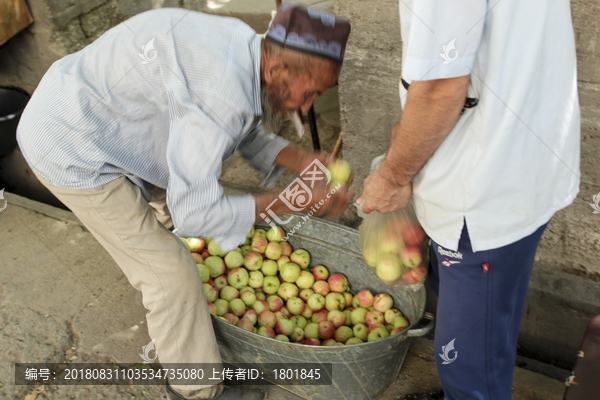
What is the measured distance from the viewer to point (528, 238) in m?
1.38

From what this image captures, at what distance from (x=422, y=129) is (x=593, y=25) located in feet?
3.61

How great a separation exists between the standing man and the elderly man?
34 cm

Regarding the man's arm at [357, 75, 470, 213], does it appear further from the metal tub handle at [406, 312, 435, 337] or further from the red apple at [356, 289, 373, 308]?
the red apple at [356, 289, 373, 308]

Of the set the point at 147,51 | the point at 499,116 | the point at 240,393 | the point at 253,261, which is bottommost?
the point at 240,393

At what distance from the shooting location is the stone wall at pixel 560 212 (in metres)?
2.10

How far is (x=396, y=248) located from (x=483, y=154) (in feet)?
2.15

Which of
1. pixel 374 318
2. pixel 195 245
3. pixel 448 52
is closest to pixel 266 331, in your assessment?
pixel 374 318

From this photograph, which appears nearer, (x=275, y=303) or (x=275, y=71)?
(x=275, y=71)

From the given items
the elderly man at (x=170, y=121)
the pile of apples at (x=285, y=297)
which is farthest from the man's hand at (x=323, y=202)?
the pile of apples at (x=285, y=297)

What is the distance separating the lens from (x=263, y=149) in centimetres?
195

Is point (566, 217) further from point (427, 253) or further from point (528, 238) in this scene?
point (528, 238)

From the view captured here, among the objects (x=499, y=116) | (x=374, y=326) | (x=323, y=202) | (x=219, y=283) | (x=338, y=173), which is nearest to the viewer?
(x=499, y=116)

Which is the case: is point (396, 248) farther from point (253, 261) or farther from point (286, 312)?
point (253, 261)

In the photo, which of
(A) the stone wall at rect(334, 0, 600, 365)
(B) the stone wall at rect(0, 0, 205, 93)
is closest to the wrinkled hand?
(A) the stone wall at rect(334, 0, 600, 365)
